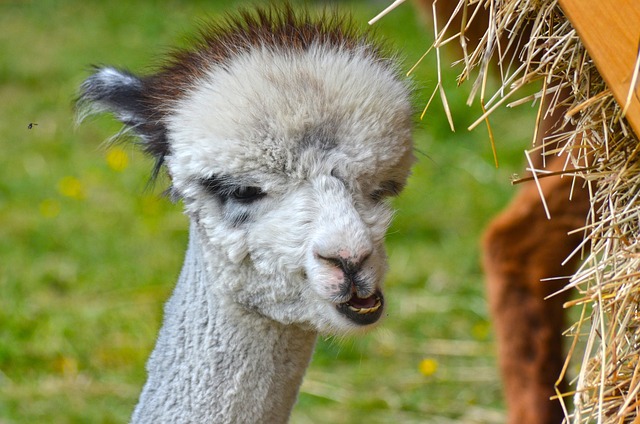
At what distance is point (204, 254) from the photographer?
1928 millimetres

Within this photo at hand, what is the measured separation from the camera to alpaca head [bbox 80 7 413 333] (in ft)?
5.53

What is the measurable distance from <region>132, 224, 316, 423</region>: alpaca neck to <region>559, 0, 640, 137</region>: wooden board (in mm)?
741

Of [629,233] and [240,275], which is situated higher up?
[240,275]

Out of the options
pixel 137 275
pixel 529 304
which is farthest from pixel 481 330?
pixel 137 275

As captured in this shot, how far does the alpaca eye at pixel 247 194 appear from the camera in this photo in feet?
5.76

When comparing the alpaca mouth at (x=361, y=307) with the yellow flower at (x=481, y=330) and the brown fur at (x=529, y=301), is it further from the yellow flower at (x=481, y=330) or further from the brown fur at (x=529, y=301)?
the yellow flower at (x=481, y=330)

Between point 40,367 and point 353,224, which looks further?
point 40,367

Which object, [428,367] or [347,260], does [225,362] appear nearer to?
[347,260]

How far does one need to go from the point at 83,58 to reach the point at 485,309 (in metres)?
4.61

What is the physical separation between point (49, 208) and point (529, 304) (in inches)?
124

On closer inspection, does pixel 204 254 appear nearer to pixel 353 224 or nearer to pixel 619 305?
pixel 353 224

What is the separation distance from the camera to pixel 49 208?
221 inches

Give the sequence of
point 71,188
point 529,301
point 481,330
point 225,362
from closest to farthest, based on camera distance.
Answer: point 225,362 < point 529,301 < point 481,330 < point 71,188

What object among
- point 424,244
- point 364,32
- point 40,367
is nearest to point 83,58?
point 424,244
